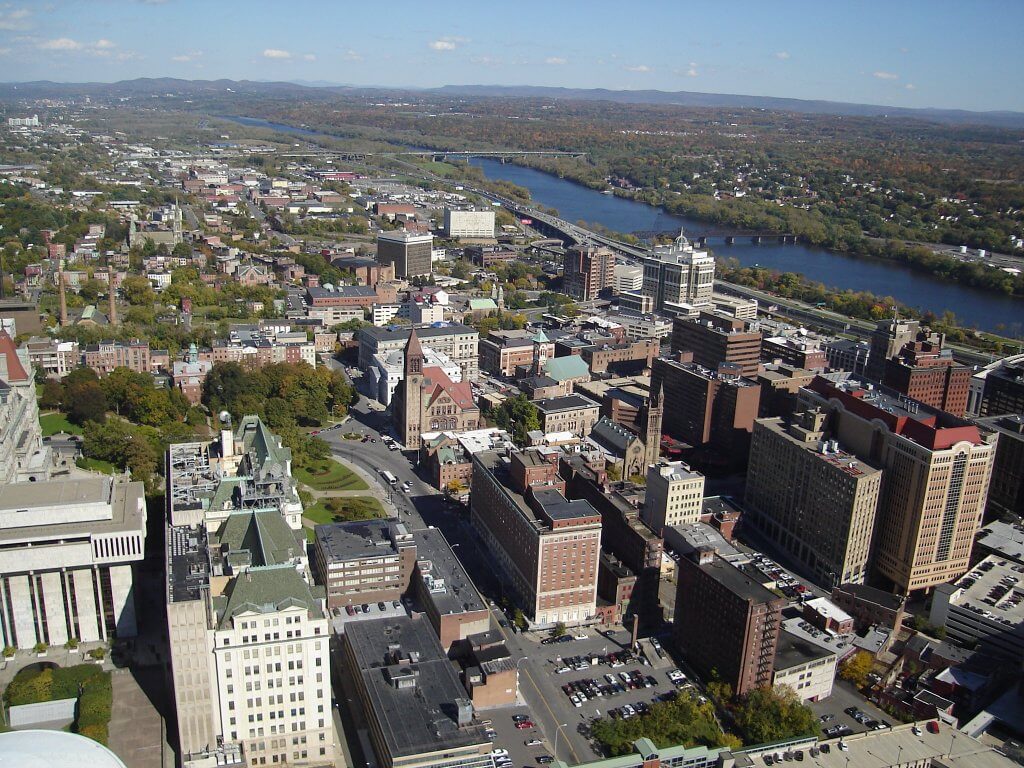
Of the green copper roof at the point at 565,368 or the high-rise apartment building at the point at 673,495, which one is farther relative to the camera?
the green copper roof at the point at 565,368

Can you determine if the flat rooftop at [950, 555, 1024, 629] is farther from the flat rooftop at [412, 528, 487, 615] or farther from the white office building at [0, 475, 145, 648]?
the white office building at [0, 475, 145, 648]

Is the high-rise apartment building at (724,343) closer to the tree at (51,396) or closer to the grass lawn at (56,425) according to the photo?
the grass lawn at (56,425)

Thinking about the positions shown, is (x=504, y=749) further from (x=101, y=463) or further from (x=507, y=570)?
(x=101, y=463)

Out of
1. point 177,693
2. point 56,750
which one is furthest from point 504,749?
Result: point 56,750

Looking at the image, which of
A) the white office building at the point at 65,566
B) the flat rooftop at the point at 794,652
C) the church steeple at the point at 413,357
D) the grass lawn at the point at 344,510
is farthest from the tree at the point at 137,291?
the flat rooftop at the point at 794,652

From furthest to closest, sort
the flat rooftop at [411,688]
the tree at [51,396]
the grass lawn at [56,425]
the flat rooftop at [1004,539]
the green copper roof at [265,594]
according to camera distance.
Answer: the tree at [51,396]
the grass lawn at [56,425]
the flat rooftop at [1004,539]
the green copper roof at [265,594]
the flat rooftop at [411,688]

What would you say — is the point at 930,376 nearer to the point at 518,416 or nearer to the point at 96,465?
the point at 518,416
